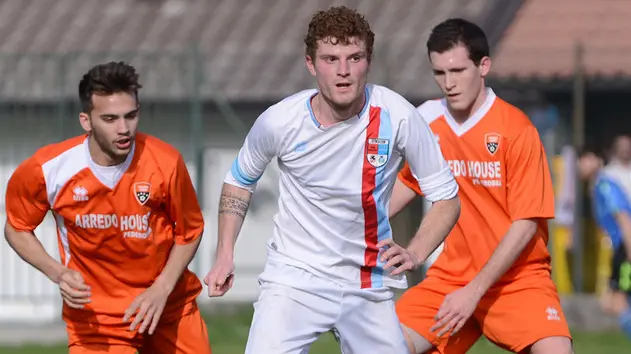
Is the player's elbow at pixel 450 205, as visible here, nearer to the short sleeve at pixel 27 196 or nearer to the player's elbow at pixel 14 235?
the short sleeve at pixel 27 196

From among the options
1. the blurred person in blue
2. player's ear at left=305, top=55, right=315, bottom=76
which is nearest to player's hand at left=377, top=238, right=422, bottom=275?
player's ear at left=305, top=55, right=315, bottom=76

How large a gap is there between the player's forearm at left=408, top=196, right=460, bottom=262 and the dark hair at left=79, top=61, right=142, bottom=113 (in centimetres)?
174

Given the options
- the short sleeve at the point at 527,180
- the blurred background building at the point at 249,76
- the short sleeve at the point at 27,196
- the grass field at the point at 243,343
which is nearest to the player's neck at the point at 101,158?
the short sleeve at the point at 27,196

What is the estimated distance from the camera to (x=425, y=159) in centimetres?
663

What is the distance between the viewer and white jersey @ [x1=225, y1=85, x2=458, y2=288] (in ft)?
21.6

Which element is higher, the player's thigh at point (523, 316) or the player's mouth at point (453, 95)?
the player's mouth at point (453, 95)

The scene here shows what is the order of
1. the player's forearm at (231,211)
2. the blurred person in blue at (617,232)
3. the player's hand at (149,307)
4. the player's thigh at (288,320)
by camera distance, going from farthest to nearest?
the blurred person in blue at (617,232)
the player's hand at (149,307)
the player's forearm at (231,211)
the player's thigh at (288,320)

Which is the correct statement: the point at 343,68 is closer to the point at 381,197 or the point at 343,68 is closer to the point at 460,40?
the point at 381,197

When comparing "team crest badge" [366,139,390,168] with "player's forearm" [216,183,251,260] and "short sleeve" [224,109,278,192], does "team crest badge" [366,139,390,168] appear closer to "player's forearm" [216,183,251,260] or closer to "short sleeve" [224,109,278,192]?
"short sleeve" [224,109,278,192]

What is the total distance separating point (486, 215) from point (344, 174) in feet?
4.24

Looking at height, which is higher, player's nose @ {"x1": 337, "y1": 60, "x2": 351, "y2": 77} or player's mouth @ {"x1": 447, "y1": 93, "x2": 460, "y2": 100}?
player's mouth @ {"x1": 447, "y1": 93, "x2": 460, "y2": 100}

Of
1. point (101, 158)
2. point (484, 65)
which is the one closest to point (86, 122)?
point (101, 158)

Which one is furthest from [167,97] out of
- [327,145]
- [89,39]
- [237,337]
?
[327,145]

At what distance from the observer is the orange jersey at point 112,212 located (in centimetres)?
737
